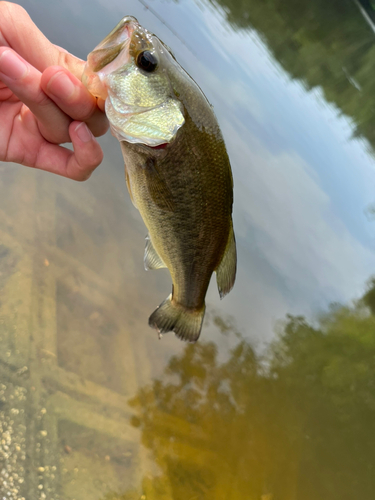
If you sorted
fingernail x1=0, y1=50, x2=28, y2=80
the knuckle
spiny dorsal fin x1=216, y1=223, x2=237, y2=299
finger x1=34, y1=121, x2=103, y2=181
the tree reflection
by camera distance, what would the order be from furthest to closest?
the tree reflection, spiny dorsal fin x1=216, y1=223, x2=237, y2=299, finger x1=34, y1=121, x2=103, y2=181, the knuckle, fingernail x1=0, y1=50, x2=28, y2=80

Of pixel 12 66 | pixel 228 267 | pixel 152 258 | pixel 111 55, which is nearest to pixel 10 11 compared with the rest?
pixel 12 66

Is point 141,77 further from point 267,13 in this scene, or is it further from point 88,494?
point 267,13

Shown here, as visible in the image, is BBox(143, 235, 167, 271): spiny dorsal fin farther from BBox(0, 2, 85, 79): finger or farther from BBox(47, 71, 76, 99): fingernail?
BBox(0, 2, 85, 79): finger

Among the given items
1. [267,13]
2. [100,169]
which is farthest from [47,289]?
[267,13]

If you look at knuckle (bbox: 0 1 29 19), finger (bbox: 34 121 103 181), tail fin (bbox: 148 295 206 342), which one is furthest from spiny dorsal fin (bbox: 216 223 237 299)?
knuckle (bbox: 0 1 29 19)

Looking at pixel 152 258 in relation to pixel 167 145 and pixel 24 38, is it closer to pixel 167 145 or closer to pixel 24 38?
pixel 167 145

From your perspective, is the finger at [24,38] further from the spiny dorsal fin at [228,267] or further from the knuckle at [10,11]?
the spiny dorsal fin at [228,267]
